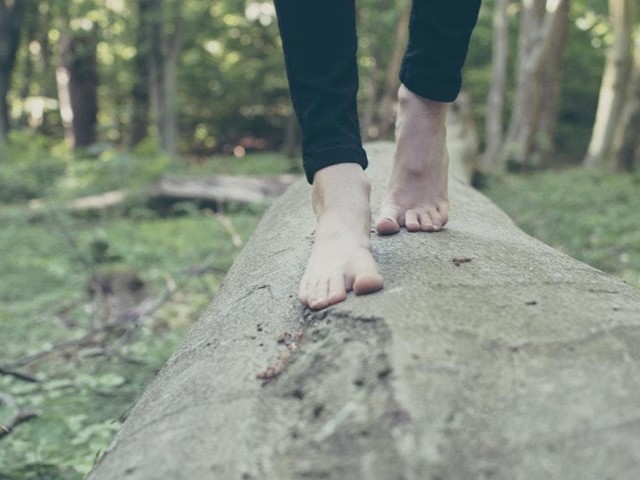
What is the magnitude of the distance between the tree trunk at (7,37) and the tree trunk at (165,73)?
2.16 meters

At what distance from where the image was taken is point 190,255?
5.55 metres

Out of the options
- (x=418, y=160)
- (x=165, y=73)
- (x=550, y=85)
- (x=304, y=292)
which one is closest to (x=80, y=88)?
(x=165, y=73)

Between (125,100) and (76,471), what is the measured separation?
1795 cm

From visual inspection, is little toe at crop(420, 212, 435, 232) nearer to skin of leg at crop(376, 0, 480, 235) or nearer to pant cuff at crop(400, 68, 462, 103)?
skin of leg at crop(376, 0, 480, 235)

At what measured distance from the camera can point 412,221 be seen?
178cm

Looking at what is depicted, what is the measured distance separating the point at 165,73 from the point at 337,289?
40.9 feet

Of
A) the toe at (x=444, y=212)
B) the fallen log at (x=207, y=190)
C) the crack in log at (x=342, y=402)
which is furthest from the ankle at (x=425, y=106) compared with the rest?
the fallen log at (x=207, y=190)

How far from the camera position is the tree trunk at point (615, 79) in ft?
36.4

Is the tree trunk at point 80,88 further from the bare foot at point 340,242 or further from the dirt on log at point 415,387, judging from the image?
the dirt on log at point 415,387

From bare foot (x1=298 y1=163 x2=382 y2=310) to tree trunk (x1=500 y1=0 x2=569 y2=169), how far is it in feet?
29.2

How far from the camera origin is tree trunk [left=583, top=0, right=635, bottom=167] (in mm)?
11086

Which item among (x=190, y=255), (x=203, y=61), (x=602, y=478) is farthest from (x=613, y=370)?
(x=203, y=61)

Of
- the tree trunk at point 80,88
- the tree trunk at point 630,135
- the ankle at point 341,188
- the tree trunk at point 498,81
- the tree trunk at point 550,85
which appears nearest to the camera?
the ankle at point 341,188

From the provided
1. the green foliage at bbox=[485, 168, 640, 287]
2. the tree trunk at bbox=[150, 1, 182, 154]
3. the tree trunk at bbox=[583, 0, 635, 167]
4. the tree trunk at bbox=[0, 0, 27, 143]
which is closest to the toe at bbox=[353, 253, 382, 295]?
the green foliage at bbox=[485, 168, 640, 287]
